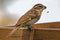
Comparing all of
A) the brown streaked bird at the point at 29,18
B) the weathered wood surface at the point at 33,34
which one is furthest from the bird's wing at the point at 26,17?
the weathered wood surface at the point at 33,34

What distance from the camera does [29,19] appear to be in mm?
1021

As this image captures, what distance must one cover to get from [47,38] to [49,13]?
800mm

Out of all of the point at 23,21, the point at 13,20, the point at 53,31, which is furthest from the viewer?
the point at 13,20

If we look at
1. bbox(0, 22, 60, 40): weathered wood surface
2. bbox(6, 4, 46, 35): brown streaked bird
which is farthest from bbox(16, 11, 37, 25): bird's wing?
bbox(0, 22, 60, 40): weathered wood surface

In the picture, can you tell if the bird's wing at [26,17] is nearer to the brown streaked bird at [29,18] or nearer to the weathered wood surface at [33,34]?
the brown streaked bird at [29,18]

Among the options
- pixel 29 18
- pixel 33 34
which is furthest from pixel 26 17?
pixel 33 34

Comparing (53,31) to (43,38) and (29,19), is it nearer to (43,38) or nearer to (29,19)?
(43,38)

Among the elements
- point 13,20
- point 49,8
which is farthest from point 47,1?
point 13,20

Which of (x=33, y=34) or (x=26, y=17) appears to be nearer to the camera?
(x=33, y=34)

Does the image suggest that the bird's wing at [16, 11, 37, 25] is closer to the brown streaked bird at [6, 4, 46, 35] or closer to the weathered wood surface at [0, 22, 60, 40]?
the brown streaked bird at [6, 4, 46, 35]

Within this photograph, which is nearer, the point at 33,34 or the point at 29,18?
the point at 33,34

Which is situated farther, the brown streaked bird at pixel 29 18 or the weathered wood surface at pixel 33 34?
the brown streaked bird at pixel 29 18

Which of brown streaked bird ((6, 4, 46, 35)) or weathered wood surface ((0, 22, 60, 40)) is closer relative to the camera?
weathered wood surface ((0, 22, 60, 40))

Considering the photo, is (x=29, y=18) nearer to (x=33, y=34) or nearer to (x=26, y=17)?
(x=26, y=17)
